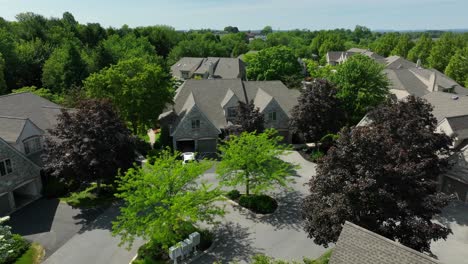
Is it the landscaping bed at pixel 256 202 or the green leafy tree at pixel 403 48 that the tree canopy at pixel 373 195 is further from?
the green leafy tree at pixel 403 48

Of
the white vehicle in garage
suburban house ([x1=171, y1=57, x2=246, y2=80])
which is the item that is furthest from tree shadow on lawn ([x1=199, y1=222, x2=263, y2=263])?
suburban house ([x1=171, y1=57, x2=246, y2=80])

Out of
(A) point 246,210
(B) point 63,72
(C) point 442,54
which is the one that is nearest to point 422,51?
(C) point 442,54

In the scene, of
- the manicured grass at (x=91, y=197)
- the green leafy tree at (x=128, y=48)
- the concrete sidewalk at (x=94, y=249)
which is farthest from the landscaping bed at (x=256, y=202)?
the green leafy tree at (x=128, y=48)

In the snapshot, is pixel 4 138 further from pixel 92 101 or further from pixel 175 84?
pixel 175 84

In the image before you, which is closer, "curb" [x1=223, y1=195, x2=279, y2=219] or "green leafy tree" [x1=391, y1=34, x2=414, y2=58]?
"curb" [x1=223, y1=195, x2=279, y2=219]

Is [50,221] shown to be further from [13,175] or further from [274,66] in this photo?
[274,66]

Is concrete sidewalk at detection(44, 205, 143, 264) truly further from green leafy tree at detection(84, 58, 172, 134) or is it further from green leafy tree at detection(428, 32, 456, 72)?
green leafy tree at detection(428, 32, 456, 72)
